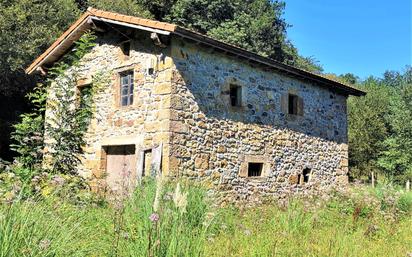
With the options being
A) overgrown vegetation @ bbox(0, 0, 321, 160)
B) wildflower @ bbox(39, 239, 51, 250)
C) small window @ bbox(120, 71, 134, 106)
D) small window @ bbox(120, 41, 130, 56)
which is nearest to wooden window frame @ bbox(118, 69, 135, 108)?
small window @ bbox(120, 71, 134, 106)

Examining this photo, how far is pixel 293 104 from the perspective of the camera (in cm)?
1380

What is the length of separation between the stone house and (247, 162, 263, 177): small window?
0.03 m

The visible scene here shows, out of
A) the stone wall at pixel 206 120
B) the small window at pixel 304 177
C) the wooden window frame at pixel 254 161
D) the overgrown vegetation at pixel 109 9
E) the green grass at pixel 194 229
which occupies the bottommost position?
the green grass at pixel 194 229

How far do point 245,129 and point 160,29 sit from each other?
12.5 feet

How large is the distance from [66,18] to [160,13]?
9.44 metres

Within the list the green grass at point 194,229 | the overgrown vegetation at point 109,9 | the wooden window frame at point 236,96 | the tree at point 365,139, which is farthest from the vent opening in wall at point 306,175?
the tree at point 365,139

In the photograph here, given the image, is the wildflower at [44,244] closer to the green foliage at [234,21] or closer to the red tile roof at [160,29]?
the red tile roof at [160,29]

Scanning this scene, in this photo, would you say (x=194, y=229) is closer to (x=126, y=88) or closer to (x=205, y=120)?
(x=205, y=120)

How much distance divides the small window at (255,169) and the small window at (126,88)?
3887mm

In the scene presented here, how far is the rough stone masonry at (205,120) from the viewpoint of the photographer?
1009 centimetres

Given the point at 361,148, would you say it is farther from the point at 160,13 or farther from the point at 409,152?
the point at 160,13

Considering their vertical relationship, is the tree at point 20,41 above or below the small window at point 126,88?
above

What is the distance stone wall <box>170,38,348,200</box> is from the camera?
10.2 meters

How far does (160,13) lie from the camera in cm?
2891
